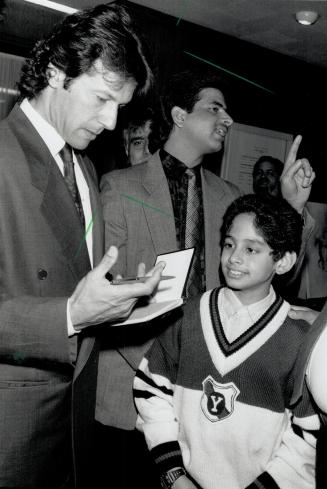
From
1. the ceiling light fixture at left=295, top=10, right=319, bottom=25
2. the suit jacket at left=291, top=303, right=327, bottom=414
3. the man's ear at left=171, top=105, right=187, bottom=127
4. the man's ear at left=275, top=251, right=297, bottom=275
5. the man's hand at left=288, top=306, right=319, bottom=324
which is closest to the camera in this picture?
the suit jacket at left=291, top=303, right=327, bottom=414

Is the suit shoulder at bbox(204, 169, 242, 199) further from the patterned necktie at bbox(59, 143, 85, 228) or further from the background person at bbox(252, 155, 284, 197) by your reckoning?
the background person at bbox(252, 155, 284, 197)

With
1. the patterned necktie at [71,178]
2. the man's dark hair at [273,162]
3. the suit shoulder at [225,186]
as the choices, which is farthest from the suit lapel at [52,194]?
the man's dark hair at [273,162]

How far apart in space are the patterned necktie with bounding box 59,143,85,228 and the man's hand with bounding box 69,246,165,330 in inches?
14.6

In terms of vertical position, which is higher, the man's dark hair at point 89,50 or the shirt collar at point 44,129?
the man's dark hair at point 89,50

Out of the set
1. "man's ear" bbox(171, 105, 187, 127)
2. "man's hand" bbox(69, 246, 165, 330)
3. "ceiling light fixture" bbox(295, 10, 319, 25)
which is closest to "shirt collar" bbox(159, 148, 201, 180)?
"man's ear" bbox(171, 105, 187, 127)

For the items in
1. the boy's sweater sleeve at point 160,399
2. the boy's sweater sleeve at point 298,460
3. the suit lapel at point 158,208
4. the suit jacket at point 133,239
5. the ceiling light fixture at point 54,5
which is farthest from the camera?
the ceiling light fixture at point 54,5

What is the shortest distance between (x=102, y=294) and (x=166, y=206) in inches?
41.7

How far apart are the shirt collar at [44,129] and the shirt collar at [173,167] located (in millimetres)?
926

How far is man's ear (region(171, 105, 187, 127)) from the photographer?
→ 2.46 m

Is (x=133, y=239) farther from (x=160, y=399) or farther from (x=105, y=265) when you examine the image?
(x=105, y=265)

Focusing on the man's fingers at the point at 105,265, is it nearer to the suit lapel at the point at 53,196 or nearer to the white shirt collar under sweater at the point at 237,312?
the suit lapel at the point at 53,196

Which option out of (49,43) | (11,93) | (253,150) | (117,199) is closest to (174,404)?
(117,199)

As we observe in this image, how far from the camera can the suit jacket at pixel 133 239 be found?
1916 millimetres

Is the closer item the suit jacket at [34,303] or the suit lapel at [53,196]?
the suit jacket at [34,303]
